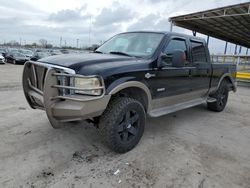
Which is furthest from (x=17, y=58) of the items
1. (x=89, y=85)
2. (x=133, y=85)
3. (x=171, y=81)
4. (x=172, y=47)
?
(x=89, y=85)

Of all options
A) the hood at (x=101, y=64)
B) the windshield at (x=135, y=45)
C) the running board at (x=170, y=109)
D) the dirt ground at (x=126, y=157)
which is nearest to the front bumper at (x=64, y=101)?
the hood at (x=101, y=64)

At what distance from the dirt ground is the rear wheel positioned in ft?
3.32

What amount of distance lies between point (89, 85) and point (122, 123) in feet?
2.72

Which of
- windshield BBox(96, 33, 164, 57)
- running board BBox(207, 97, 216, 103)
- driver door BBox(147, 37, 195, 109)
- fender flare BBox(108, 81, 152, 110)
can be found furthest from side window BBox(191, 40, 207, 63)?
fender flare BBox(108, 81, 152, 110)

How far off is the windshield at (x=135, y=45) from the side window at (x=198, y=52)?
1.17m

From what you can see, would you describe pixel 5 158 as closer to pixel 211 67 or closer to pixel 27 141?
pixel 27 141

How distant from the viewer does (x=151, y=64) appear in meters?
3.53

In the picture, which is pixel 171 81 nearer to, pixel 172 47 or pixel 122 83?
pixel 172 47

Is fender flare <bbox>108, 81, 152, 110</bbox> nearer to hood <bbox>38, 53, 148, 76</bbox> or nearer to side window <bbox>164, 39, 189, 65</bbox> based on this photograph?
hood <bbox>38, 53, 148, 76</bbox>

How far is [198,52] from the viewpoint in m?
4.94

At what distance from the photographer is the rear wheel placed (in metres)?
5.86

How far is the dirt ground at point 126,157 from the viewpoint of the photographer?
8.72ft

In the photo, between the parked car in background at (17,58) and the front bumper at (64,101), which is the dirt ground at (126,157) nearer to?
the front bumper at (64,101)

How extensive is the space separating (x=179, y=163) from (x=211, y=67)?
305 cm
